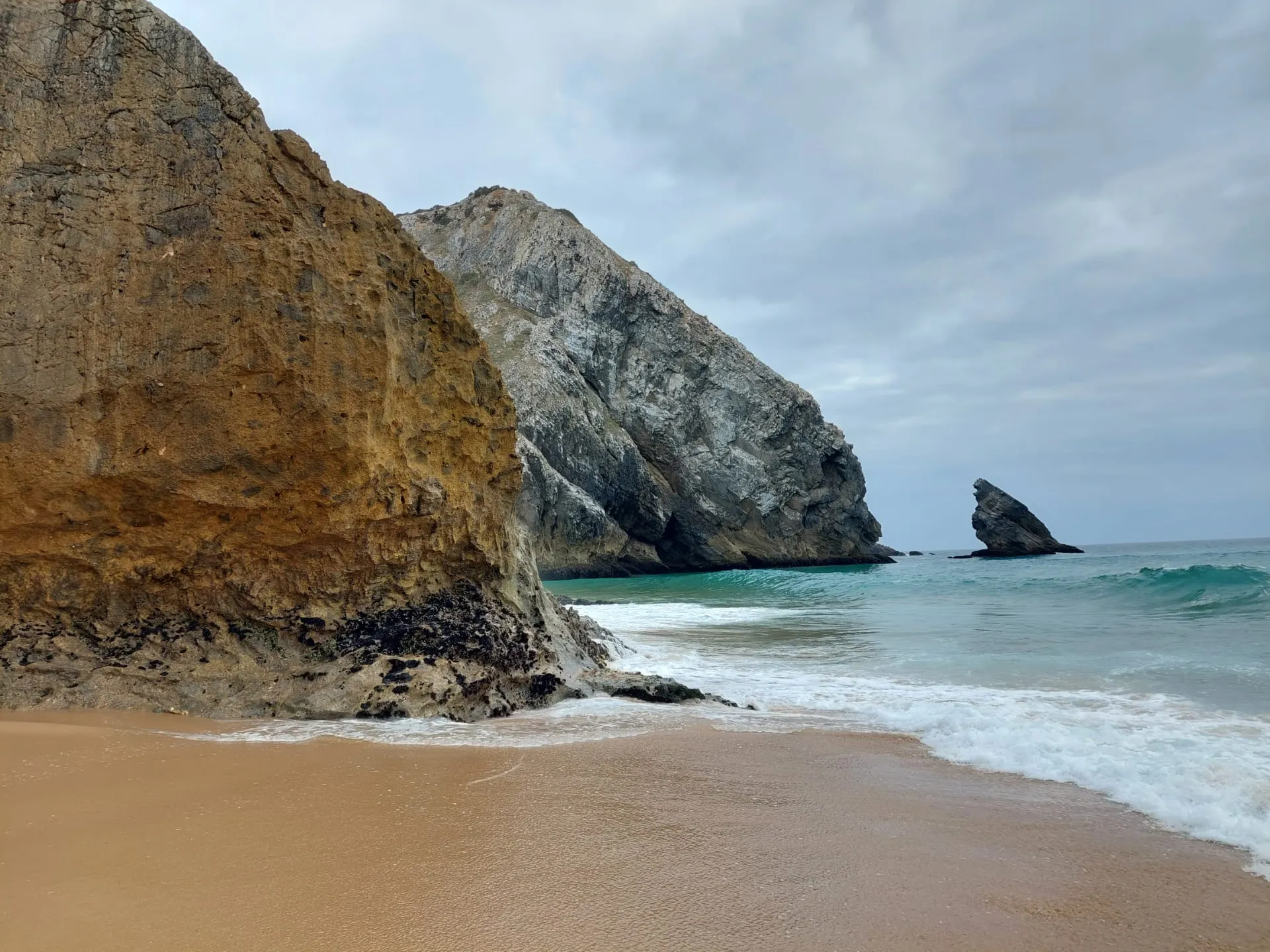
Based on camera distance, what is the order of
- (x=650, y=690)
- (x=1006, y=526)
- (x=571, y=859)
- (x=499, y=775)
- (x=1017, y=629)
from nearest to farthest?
(x=571, y=859) < (x=499, y=775) < (x=650, y=690) < (x=1017, y=629) < (x=1006, y=526)

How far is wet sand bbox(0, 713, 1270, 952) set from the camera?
2162mm

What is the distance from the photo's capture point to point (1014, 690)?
7.10 metres

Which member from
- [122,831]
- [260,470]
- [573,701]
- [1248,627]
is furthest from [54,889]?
[1248,627]

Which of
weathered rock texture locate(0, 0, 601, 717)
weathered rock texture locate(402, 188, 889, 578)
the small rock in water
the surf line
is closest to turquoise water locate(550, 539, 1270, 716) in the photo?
the surf line

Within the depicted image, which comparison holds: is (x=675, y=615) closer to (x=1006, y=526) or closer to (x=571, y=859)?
(x=571, y=859)

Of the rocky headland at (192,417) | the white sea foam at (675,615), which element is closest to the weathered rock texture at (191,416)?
the rocky headland at (192,417)

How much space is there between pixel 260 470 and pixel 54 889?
3.42 m

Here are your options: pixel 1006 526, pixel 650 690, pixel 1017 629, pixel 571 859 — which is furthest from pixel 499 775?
pixel 1006 526

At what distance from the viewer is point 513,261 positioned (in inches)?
2067

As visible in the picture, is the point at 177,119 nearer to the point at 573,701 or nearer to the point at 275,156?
the point at 275,156

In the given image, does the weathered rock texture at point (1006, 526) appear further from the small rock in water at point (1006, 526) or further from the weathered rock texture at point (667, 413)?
the weathered rock texture at point (667, 413)

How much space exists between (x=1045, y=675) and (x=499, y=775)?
6.45 meters

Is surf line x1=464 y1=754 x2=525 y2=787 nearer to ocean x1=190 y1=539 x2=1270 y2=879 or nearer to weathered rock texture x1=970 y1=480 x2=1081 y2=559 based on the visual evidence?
ocean x1=190 y1=539 x2=1270 y2=879

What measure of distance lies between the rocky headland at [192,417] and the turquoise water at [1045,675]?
2988mm
